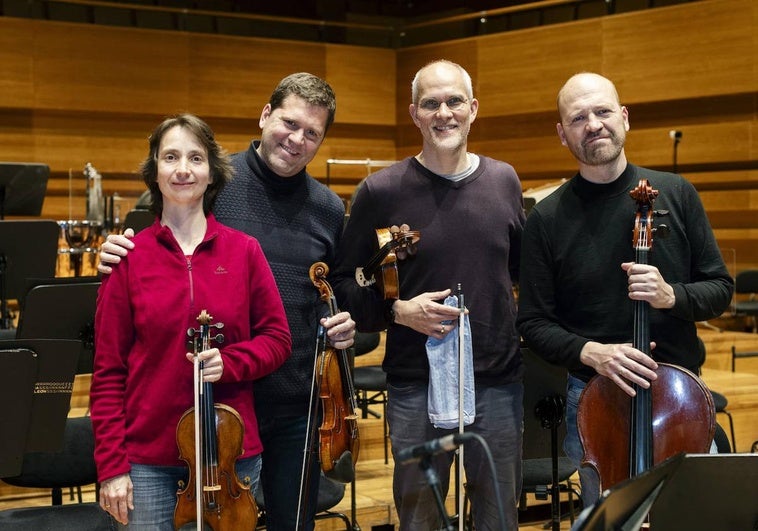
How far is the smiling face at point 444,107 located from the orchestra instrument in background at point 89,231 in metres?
3.33

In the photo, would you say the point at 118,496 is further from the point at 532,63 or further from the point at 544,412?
the point at 532,63

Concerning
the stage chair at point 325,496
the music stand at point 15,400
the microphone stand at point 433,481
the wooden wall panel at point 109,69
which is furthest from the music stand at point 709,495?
the wooden wall panel at point 109,69

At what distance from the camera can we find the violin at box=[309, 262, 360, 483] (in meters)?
2.38

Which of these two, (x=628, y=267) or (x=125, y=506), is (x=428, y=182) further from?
(x=125, y=506)

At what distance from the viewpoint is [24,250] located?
435 centimetres

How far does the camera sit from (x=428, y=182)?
2.54 metres

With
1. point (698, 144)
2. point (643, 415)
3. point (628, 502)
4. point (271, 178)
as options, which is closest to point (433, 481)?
point (628, 502)

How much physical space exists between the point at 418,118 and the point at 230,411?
0.93 meters

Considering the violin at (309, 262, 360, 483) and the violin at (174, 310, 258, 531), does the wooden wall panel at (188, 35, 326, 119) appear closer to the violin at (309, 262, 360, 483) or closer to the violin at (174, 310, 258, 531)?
the violin at (309, 262, 360, 483)

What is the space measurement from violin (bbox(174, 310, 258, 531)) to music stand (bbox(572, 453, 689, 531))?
870mm

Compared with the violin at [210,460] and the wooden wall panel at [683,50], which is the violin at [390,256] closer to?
the violin at [210,460]

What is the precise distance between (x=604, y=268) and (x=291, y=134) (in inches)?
34.2

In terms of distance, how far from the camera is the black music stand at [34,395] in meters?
2.55

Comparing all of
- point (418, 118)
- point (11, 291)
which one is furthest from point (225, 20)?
point (418, 118)
